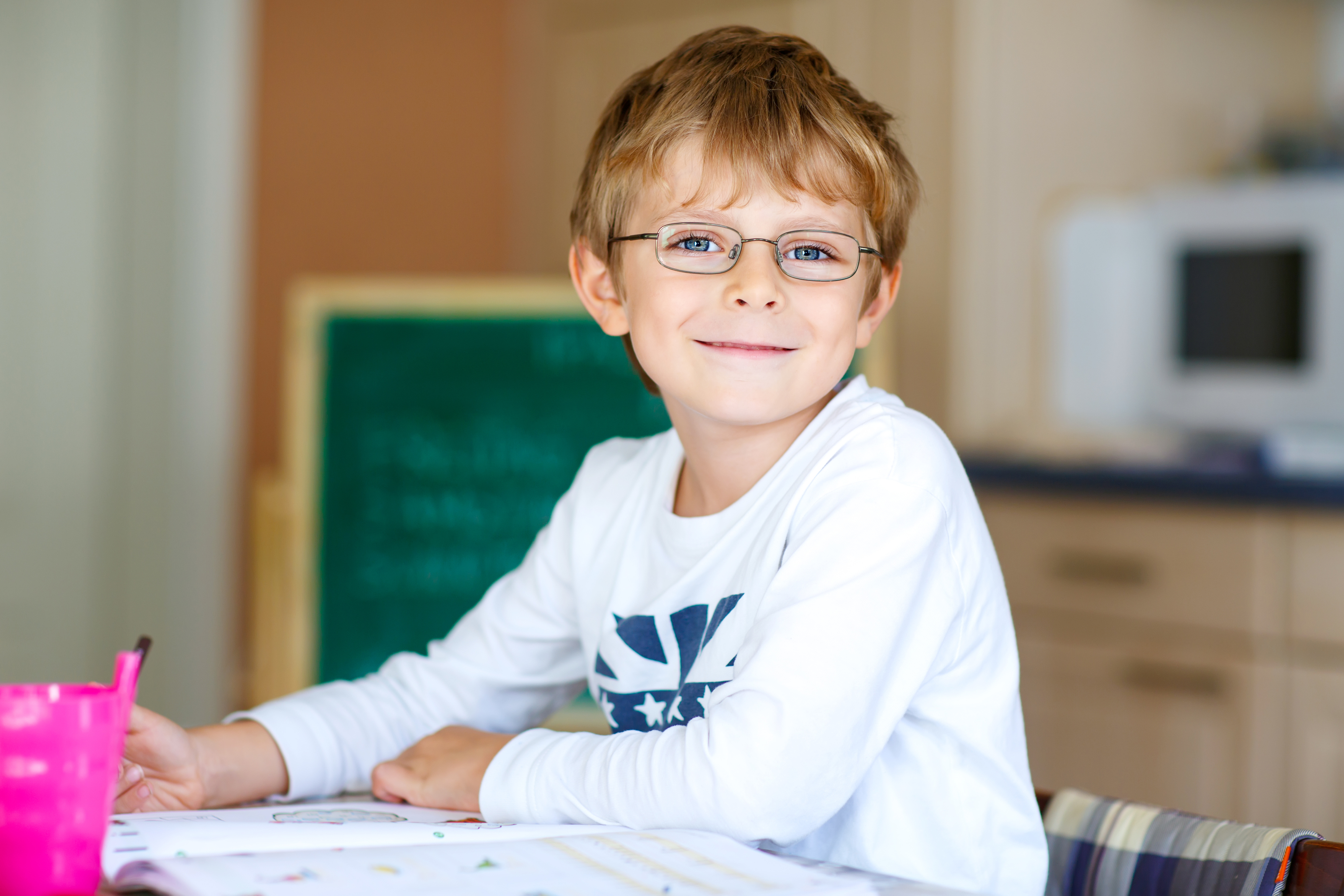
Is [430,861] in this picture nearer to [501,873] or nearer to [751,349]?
[501,873]

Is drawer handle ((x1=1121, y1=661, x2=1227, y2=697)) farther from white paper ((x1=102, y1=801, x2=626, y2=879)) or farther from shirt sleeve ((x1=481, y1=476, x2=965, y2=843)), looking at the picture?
white paper ((x1=102, y1=801, x2=626, y2=879))

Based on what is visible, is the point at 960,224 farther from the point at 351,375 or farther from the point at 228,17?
the point at 228,17

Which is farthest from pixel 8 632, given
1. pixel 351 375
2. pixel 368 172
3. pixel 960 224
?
pixel 960 224

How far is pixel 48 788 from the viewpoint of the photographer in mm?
553

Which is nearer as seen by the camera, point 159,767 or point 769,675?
point 769,675

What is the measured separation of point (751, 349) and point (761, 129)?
141 mm

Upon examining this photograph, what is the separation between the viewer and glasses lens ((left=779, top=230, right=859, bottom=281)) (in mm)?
885

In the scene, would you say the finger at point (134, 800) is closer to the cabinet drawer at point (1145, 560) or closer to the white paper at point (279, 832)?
the white paper at point (279, 832)

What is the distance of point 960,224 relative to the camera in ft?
8.24

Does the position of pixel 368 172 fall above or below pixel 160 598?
above

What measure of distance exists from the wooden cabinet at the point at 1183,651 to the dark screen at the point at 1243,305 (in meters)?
0.48

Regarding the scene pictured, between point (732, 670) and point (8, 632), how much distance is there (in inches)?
97.2

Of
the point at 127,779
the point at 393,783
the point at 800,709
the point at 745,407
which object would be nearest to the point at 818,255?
the point at 745,407

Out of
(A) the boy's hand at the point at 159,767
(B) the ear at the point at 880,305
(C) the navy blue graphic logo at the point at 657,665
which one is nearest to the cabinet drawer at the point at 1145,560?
(B) the ear at the point at 880,305
